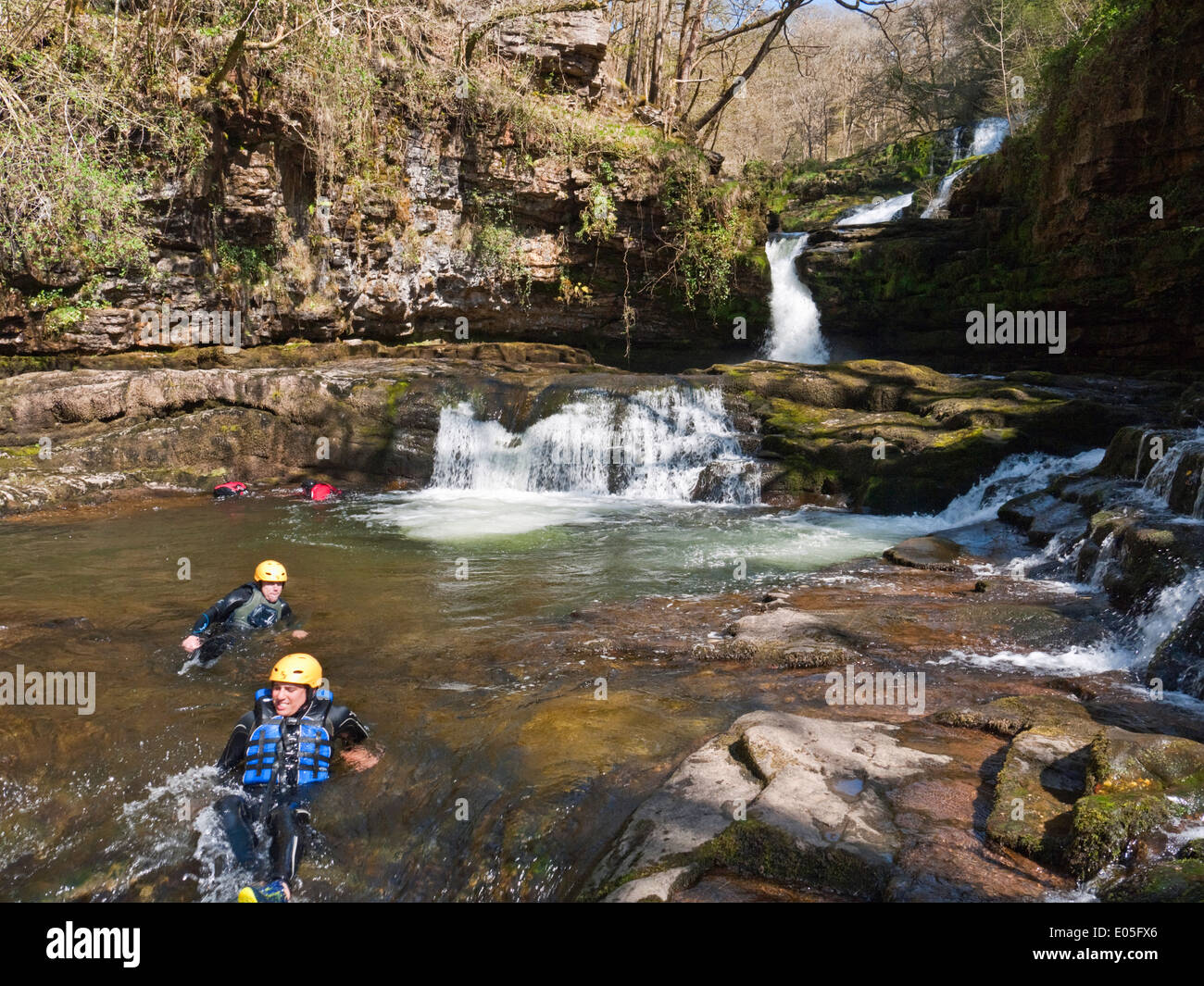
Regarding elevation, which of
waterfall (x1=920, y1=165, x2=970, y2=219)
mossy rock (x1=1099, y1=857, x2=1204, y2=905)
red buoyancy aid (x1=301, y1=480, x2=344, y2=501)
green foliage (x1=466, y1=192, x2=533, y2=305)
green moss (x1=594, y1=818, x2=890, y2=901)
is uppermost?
waterfall (x1=920, y1=165, x2=970, y2=219)

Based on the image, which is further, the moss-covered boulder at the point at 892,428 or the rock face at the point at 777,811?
the moss-covered boulder at the point at 892,428

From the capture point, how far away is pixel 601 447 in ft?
41.3

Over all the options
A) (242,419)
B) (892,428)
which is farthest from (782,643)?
(242,419)

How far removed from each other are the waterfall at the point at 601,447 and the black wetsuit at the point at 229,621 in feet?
22.3

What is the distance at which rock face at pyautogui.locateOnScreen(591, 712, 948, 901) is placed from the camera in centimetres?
288

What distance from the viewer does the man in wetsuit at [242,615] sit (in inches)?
217

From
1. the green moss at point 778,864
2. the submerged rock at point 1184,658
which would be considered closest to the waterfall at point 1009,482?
the submerged rock at point 1184,658

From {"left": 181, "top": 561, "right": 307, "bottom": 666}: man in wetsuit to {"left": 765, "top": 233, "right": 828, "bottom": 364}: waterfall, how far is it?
14611mm

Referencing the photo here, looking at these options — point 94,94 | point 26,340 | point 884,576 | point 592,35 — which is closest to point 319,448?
point 26,340

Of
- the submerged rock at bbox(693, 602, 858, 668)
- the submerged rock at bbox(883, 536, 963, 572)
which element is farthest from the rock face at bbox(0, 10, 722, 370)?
the submerged rock at bbox(693, 602, 858, 668)

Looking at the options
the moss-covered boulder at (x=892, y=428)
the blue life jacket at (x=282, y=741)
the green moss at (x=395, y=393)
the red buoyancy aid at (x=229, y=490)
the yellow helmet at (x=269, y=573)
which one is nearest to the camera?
the blue life jacket at (x=282, y=741)

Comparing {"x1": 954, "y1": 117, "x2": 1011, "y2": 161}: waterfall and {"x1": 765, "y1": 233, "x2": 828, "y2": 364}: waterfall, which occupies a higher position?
{"x1": 954, "y1": 117, "x2": 1011, "y2": 161}: waterfall

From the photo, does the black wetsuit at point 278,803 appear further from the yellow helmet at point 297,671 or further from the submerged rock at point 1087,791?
the submerged rock at point 1087,791

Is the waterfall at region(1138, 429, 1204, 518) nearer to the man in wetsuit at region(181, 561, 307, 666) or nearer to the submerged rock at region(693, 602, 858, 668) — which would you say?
the submerged rock at region(693, 602, 858, 668)
